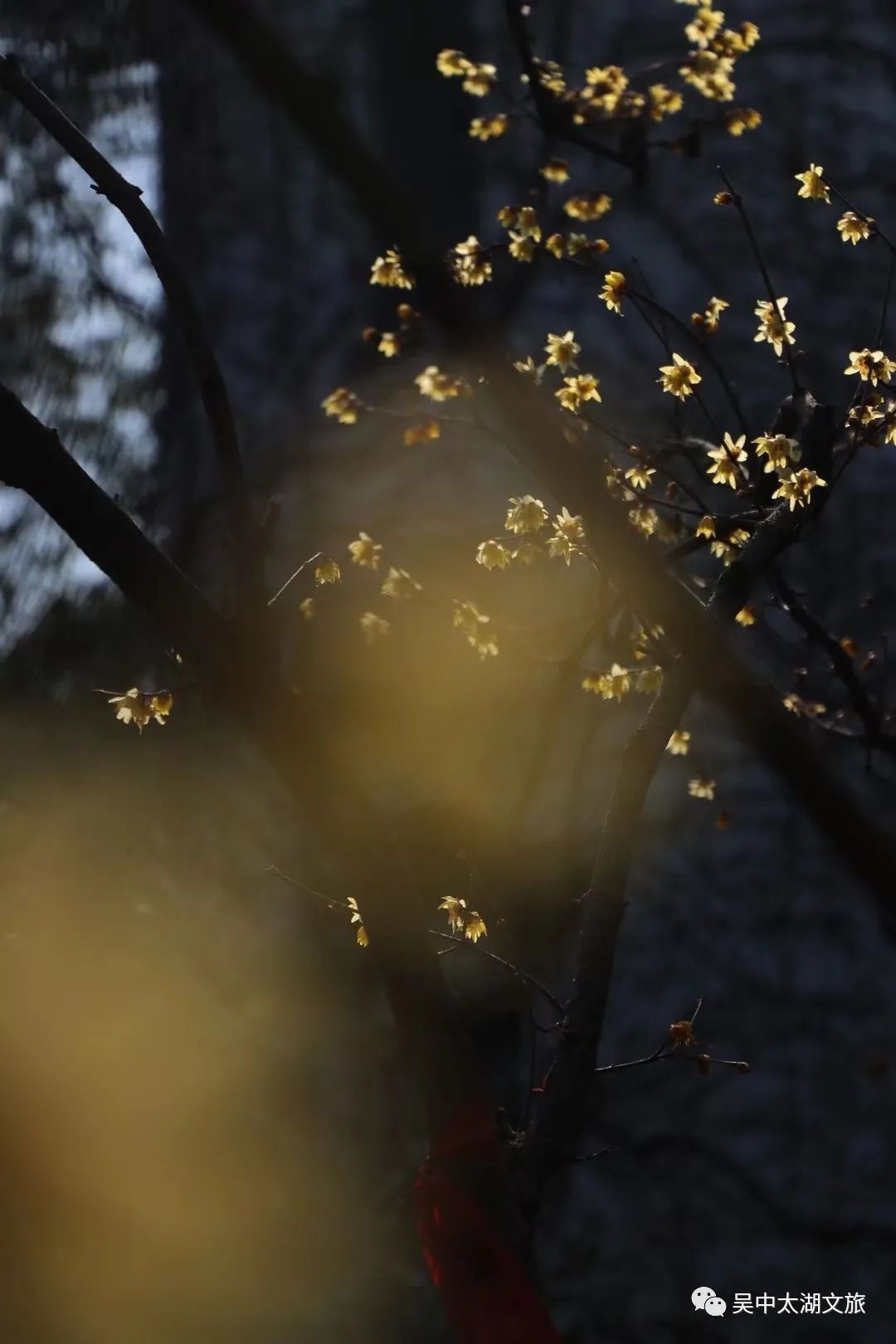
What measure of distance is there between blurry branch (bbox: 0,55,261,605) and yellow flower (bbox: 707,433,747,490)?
1143 millimetres

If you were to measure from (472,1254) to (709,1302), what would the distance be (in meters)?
3.23

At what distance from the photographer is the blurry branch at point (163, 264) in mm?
2324

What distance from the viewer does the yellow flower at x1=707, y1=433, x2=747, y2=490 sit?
2895 mm

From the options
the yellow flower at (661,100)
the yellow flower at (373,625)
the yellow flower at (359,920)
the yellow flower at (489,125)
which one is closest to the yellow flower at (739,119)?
the yellow flower at (661,100)

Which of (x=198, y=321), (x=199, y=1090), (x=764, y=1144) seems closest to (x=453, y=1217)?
(x=198, y=321)

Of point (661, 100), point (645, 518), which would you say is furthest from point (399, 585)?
point (661, 100)

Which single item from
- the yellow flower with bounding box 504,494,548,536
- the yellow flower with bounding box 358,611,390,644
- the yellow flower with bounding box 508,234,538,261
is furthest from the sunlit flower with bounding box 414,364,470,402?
the yellow flower with bounding box 358,611,390,644

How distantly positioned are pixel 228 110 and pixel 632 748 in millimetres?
5112

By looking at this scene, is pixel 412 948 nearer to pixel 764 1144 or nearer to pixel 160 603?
pixel 160 603

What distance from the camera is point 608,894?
2.58m

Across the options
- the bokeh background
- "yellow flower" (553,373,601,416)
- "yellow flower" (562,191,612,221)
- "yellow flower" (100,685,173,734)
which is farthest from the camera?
the bokeh background

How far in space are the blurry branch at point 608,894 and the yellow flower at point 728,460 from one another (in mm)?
148

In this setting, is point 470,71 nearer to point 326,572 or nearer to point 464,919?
point 326,572

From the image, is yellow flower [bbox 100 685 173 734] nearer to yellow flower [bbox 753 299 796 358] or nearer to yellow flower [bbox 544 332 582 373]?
yellow flower [bbox 544 332 582 373]
